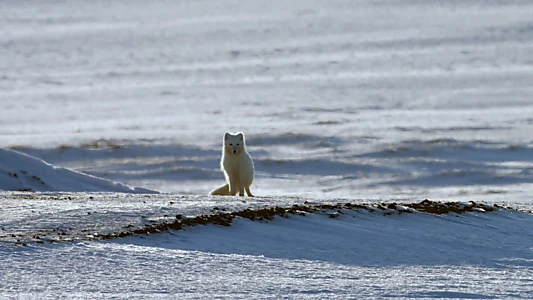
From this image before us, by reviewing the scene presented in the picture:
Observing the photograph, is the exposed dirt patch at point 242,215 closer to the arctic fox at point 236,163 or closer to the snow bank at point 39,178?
the arctic fox at point 236,163

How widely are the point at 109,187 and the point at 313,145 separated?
7.46m

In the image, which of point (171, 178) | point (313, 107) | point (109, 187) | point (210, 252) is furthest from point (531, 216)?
point (313, 107)

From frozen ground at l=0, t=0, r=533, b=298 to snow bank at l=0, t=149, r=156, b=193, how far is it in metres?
0.05

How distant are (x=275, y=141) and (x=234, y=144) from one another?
32.1 ft

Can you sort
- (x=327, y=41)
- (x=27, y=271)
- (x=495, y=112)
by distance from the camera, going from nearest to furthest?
(x=27, y=271) → (x=495, y=112) → (x=327, y=41)

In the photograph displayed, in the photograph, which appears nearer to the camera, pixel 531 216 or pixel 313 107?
pixel 531 216

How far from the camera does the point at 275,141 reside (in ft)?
76.6

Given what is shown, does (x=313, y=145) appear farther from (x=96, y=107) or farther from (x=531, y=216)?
(x=531, y=216)

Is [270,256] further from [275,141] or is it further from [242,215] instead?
[275,141]

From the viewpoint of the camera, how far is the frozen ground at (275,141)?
6.99 metres

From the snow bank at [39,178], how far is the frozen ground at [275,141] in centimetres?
5

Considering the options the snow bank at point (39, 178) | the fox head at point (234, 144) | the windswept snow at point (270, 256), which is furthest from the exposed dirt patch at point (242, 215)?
the snow bank at point (39, 178)

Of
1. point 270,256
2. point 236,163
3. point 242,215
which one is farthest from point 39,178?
point 270,256

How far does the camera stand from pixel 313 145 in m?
22.8
